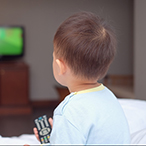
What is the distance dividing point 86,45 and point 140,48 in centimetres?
210

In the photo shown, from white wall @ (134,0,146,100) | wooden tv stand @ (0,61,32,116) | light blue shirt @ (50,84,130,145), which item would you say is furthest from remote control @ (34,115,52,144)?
wooden tv stand @ (0,61,32,116)

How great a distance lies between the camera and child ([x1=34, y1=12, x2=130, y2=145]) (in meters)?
0.75

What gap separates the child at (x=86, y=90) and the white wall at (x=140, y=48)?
6.42ft

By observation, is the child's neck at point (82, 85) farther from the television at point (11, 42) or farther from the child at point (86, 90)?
the television at point (11, 42)

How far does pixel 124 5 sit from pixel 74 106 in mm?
4427

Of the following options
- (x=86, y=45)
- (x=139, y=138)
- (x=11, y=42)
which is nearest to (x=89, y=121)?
(x=86, y=45)

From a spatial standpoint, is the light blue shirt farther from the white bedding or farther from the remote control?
the white bedding

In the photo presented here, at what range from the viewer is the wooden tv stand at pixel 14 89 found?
4.20 metres

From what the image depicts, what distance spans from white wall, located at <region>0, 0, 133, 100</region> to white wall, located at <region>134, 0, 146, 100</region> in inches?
72.5

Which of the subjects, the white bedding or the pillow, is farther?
the white bedding

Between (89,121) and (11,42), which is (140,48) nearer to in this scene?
(89,121)

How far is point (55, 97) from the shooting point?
16.1 ft

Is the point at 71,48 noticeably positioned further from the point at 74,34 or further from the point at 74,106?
the point at 74,106

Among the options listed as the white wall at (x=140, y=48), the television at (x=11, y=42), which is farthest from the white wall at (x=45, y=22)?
the white wall at (x=140, y=48)
